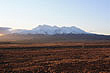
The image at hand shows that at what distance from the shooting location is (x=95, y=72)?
14820 millimetres

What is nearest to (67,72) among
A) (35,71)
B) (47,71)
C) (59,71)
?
(59,71)

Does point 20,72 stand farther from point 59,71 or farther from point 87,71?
point 87,71

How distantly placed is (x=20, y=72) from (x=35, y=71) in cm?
153

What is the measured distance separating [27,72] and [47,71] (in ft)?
6.77

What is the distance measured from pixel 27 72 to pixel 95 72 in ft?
22.9

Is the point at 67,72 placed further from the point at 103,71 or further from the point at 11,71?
the point at 11,71

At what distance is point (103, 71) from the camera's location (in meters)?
15.4

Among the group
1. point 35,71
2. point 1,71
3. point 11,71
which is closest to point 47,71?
point 35,71

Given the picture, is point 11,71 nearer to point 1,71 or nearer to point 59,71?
point 1,71

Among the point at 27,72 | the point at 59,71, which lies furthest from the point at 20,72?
the point at 59,71

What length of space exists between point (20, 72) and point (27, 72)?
722mm

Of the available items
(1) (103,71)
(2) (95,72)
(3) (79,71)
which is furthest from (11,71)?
(1) (103,71)

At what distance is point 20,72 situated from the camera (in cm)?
1468

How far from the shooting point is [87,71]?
15.1 meters
